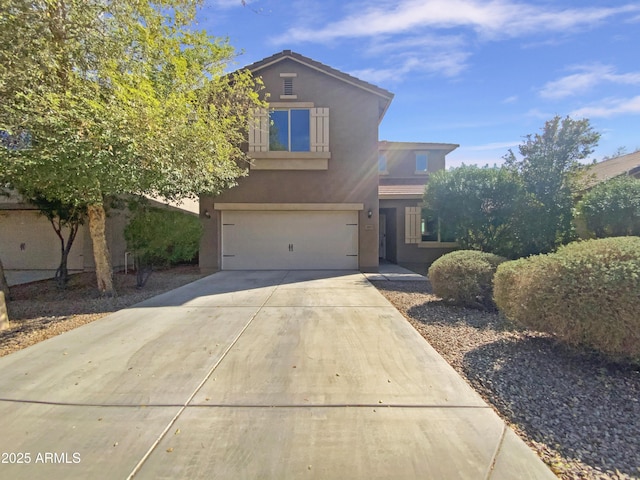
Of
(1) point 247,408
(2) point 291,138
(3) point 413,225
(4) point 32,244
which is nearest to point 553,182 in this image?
(3) point 413,225

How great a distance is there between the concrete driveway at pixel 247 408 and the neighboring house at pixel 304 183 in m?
7.17

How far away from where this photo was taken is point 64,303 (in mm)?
8086

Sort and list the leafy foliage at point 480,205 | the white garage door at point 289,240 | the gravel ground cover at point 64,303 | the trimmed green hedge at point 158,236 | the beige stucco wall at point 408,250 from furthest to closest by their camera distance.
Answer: the beige stucco wall at point 408,250 → the white garage door at point 289,240 → the leafy foliage at point 480,205 → the trimmed green hedge at point 158,236 → the gravel ground cover at point 64,303

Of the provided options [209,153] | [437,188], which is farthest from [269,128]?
[437,188]

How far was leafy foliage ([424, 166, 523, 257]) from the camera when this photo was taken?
10695mm

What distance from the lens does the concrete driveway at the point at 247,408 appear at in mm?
2615

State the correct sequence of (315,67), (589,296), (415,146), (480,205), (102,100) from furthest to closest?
1. (415,146)
2. (315,67)
3. (480,205)
4. (102,100)
5. (589,296)

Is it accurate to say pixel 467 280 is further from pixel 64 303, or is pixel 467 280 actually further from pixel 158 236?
pixel 64 303

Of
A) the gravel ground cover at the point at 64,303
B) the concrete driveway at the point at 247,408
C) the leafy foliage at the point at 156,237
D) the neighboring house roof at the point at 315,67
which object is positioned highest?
the neighboring house roof at the point at 315,67

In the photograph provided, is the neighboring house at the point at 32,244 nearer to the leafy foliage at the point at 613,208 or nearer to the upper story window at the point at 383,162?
the upper story window at the point at 383,162

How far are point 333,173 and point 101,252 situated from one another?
7.49 metres

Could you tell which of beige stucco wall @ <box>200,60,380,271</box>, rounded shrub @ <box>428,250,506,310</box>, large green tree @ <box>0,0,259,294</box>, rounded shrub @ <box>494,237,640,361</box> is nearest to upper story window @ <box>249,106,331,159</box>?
beige stucco wall @ <box>200,60,380,271</box>

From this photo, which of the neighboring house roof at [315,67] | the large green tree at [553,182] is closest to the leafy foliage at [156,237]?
the neighboring house roof at [315,67]

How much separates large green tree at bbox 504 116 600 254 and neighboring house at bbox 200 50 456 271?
15.7ft
